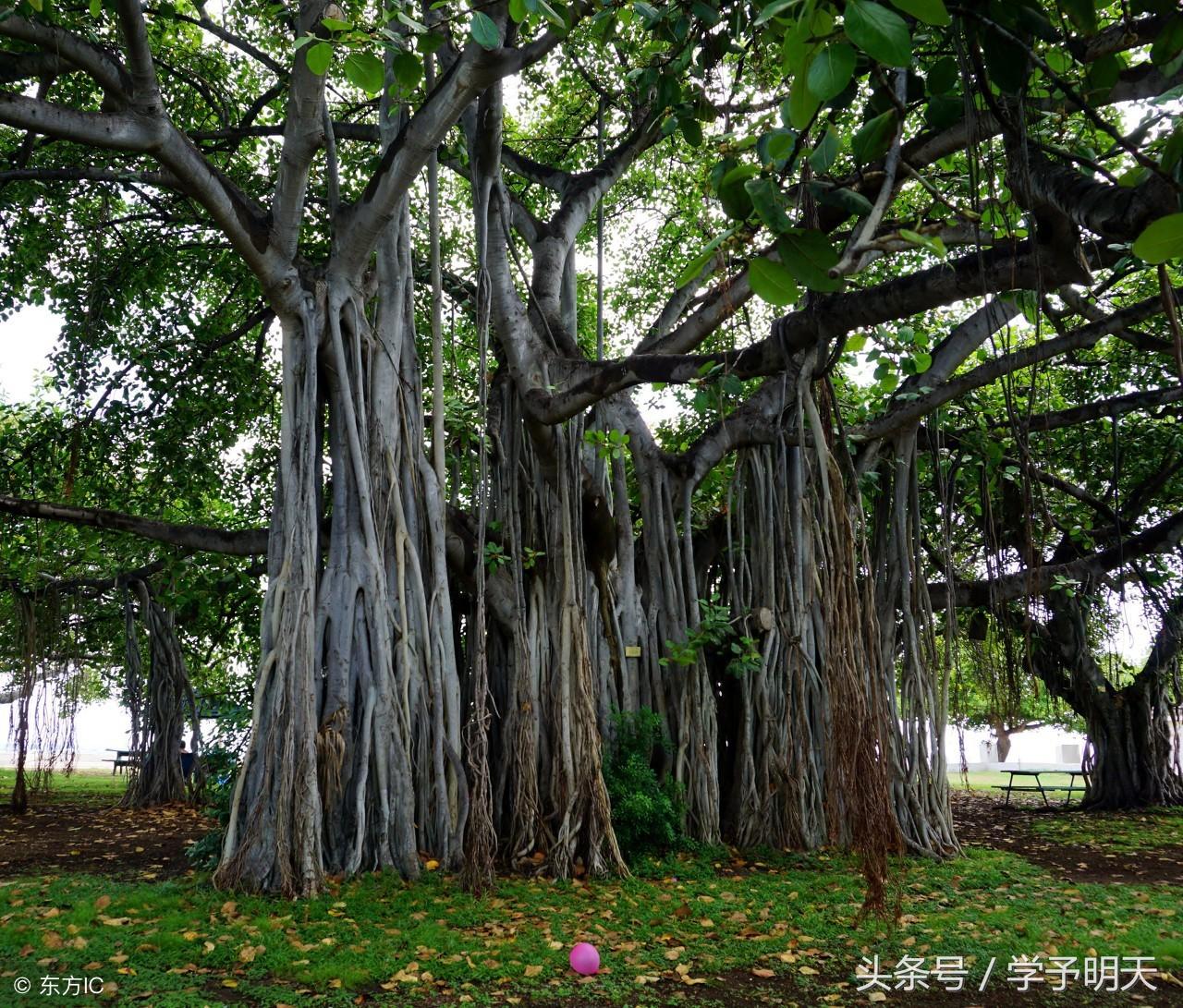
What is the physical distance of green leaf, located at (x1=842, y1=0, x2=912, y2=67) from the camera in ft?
3.31

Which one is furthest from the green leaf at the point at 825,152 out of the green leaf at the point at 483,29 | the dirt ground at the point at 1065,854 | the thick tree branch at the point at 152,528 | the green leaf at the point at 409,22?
the thick tree branch at the point at 152,528

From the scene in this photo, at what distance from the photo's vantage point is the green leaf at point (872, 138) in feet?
4.76

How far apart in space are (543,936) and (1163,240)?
3382 millimetres

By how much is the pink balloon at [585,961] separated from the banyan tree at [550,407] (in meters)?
0.92

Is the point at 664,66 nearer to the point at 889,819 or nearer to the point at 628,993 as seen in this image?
the point at 889,819

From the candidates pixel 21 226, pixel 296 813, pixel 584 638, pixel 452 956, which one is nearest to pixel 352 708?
pixel 296 813

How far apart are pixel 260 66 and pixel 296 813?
236 inches

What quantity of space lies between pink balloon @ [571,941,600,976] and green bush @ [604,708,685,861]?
6.05ft

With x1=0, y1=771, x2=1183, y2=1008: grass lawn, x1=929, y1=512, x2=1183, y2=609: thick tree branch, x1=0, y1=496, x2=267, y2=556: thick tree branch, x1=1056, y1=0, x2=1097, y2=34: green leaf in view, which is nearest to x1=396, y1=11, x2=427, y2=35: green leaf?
x1=1056, y1=0, x2=1097, y2=34: green leaf

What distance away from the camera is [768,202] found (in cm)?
128

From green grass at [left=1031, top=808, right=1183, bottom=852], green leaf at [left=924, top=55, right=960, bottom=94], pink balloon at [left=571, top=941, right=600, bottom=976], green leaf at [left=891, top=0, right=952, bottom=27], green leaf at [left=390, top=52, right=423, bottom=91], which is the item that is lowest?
green grass at [left=1031, top=808, right=1183, bottom=852]

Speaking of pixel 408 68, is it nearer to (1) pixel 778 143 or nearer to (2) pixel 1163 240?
(1) pixel 778 143

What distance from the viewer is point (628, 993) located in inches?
120

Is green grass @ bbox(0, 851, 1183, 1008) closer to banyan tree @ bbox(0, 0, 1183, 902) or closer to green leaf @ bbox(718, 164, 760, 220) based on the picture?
banyan tree @ bbox(0, 0, 1183, 902)
